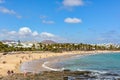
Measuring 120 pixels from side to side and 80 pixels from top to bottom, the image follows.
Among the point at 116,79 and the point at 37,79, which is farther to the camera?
the point at 116,79

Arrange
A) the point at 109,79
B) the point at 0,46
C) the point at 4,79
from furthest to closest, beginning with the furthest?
1. the point at 0,46
2. the point at 109,79
3. the point at 4,79

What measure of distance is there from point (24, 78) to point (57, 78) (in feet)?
15.3

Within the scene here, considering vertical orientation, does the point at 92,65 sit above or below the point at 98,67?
above

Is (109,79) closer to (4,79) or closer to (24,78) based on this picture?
(24,78)

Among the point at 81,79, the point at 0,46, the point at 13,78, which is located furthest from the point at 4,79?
the point at 0,46

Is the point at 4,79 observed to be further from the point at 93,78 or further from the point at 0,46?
the point at 0,46

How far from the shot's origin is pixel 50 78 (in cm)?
4119

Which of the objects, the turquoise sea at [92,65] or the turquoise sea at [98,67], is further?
the turquoise sea at [92,65]

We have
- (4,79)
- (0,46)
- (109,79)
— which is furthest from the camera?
(0,46)

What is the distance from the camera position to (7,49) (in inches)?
7116

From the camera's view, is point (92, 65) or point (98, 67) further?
point (92, 65)

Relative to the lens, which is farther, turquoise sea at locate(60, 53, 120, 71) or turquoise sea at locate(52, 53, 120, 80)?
turquoise sea at locate(60, 53, 120, 71)

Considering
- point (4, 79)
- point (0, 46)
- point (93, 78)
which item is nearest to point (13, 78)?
point (4, 79)

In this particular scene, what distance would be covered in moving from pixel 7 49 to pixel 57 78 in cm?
14298
